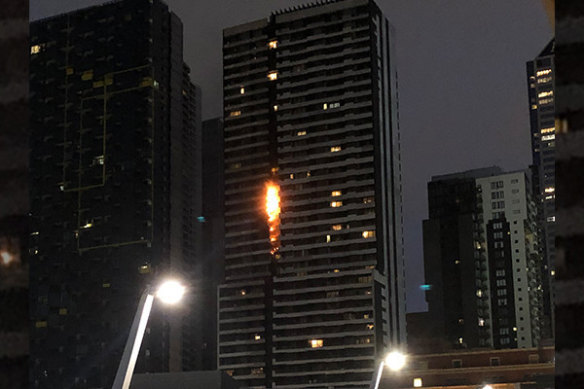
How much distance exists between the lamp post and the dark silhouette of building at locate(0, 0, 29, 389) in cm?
1540

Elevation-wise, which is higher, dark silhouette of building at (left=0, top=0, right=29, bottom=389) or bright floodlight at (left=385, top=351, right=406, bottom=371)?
bright floodlight at (left=385, top=351, right=406, bottom=371)

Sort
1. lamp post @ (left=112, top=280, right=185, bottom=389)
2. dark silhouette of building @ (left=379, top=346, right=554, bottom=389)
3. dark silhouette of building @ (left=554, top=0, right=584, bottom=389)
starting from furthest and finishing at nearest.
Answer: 1. dark silhouette of building @ (left=379, top=346, right=554, bottom=389)
2. lamp post @ (left=112, top=280, right=185, bottom=389)
3. dark silhouette of building @ (left=554, top=0, right=584, bottom=389)

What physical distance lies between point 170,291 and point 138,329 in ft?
4.27

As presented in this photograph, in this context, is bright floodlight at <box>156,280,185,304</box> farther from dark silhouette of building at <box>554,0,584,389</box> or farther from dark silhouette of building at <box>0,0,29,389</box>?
dark silhouette of building at <box>554,0,584,389</box>

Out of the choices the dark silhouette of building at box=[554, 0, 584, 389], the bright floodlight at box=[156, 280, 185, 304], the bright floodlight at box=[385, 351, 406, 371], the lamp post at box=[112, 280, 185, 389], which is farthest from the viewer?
the bright floodlight at box=[385, 351, 406, 371]

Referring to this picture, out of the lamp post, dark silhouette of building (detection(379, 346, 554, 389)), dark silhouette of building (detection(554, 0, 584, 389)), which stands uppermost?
dark silhouette of building (detection(379, 346, 554, 389))

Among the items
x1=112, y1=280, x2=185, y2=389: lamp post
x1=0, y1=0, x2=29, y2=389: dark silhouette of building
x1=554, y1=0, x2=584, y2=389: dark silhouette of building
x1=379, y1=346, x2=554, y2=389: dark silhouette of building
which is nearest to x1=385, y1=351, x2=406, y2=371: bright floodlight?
x1=112, y1=280, x2=185, y2=389: lamp post

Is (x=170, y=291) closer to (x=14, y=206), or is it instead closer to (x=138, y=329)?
(x=138, y=329)

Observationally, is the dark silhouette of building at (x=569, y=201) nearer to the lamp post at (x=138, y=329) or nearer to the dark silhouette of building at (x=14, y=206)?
the dark silhouette of building at (x=14, y=206)

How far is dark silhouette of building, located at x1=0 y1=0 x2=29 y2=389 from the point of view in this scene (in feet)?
9.79

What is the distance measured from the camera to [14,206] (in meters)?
3.06

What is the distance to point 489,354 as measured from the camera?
5571 inches

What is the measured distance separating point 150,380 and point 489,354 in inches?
1864

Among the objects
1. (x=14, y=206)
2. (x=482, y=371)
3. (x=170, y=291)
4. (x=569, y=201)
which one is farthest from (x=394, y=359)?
(x=482, y=371)
